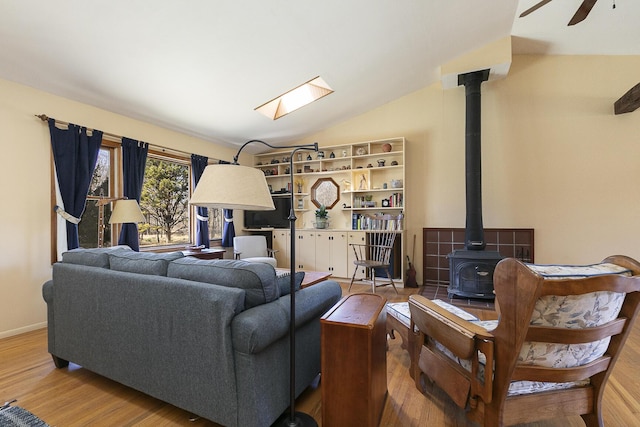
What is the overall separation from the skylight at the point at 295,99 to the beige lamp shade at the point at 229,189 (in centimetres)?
318

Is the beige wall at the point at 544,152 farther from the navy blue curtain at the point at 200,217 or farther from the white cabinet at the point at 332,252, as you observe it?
the white cabinet at the point at 332,252

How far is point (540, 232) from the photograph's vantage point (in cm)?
433

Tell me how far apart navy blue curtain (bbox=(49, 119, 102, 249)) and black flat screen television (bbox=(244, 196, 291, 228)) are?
2.87m

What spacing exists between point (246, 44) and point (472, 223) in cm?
354

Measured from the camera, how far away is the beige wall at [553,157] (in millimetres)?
4074

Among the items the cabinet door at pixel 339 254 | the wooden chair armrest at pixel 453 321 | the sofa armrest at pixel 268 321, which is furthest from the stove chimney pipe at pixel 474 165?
the sofa armrest at pixel 268 321

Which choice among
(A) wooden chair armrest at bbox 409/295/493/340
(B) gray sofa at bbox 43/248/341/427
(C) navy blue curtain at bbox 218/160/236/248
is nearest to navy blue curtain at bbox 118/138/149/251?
(C) navy blue curtain at bbox 218/160/236/248

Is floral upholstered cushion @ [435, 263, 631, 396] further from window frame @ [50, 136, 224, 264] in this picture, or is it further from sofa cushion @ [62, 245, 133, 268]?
window frame @ [50, 136, 224, 264]

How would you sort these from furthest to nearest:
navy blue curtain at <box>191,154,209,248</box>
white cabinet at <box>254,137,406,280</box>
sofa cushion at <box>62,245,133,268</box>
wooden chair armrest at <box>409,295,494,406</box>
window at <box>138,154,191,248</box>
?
white cabinet at <box>254,137,406,280</box>, navy blue curtain at <box>191,154,209,248</box>, window at <box>138,154,191,248</box>, sofa cushion at <box>62,245,133,268</box>, wooden chair armrest at <box>409,295,494,406</box>

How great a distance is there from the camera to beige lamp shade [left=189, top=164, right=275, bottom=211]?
4.35 feet

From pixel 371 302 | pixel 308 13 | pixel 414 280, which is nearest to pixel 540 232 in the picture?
pixel 414 280

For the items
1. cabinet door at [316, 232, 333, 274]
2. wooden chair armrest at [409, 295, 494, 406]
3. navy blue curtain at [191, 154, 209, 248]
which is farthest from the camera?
cabinet door at [316, 232, 333, 274]

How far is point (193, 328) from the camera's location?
1491 millimetres

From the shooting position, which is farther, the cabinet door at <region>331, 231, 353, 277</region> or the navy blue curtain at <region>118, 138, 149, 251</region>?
the cabinet door at <region>331, 231, 353, 277</region>
